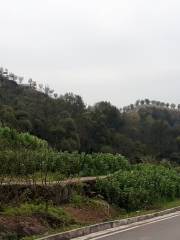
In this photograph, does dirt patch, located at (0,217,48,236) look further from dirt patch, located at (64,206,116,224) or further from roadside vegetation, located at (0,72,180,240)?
dirt patch, located at (64,206,116,224)

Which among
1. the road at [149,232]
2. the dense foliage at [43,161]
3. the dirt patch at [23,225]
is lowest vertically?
the road at [149,232]

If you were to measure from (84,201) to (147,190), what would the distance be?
3809 mm

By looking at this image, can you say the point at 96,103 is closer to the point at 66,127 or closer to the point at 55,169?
the point at 66,127

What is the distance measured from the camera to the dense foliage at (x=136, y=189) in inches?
712

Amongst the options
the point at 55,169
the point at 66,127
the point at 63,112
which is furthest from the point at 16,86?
the point at 55,169

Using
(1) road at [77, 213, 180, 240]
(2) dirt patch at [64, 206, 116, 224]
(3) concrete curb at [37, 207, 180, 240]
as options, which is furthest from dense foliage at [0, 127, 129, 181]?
(1) road at [77, 213, 180, 240]

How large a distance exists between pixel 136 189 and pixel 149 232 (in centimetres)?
589

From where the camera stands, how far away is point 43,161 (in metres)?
18.4

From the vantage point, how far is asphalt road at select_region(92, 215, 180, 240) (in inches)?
466

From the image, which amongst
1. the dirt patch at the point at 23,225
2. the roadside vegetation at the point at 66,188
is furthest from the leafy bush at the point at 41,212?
the dirt patch at the point at 23,225

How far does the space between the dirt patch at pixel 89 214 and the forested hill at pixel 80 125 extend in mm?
29392

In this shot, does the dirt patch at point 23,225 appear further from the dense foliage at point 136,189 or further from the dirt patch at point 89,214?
the dense foliage at point 136,189

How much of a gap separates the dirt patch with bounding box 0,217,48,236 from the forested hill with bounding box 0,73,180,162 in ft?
109

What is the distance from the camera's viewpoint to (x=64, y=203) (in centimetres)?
1582
